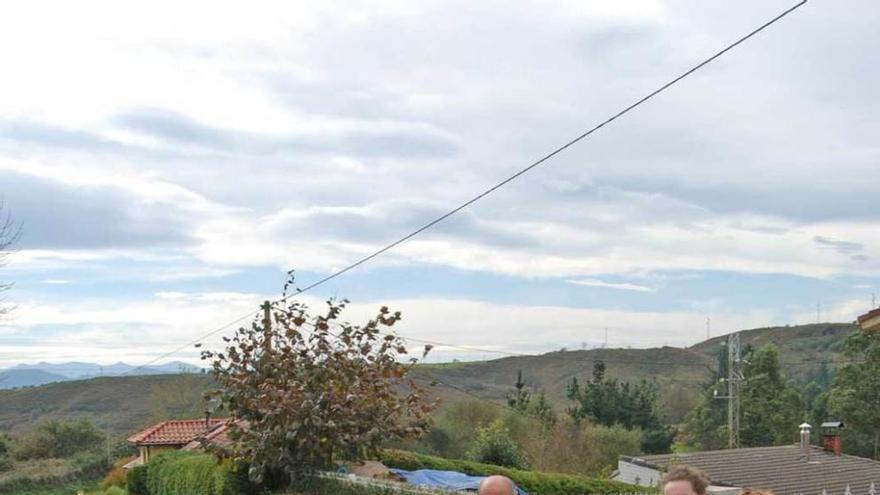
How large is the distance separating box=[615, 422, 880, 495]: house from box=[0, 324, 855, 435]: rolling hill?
34.7m

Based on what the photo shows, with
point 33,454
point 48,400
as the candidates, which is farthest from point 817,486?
point 48,400

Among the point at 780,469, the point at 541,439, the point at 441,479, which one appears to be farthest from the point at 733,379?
the point at 441,479

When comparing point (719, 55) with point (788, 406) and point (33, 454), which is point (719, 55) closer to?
point (788, 406)

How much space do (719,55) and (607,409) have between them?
53.1 metres

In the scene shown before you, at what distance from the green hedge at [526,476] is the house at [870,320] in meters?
9.62

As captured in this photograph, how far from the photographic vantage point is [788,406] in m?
58.4

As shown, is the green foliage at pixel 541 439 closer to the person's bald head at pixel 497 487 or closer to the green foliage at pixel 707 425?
the green foliage at pixel 707 425

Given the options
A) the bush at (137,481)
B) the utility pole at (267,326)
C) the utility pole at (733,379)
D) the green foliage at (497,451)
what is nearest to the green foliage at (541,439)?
the green foliage at (497,451)

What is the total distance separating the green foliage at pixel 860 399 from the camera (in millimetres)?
51125

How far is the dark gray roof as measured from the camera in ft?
93.4

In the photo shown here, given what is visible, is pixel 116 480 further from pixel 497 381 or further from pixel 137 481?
pixel 497 381

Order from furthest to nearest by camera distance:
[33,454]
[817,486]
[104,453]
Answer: [33,454]
[104,453]
[817,486]

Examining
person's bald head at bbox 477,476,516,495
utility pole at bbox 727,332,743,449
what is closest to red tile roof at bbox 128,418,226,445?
utility pole at bbox 727,332,743,449

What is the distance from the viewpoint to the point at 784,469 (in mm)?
31219
